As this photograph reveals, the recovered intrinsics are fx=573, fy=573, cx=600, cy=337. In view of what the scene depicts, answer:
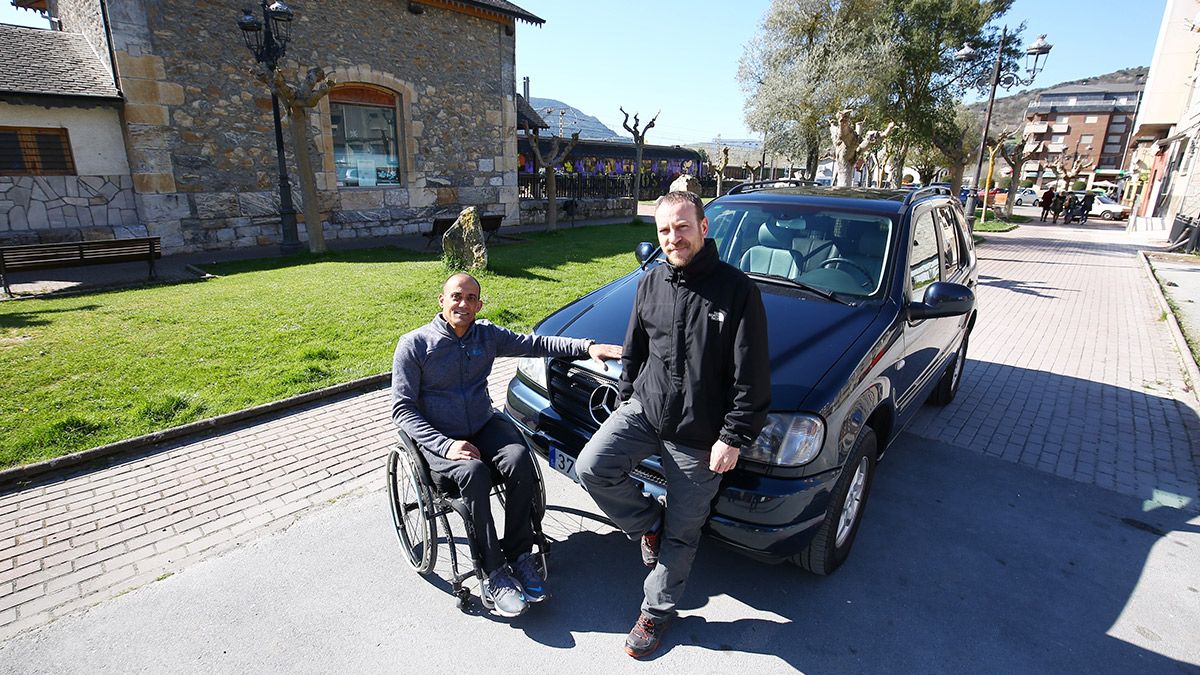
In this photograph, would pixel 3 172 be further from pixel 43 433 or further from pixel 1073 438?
pixel 1073 438

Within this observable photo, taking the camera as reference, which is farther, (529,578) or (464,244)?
(464,244)

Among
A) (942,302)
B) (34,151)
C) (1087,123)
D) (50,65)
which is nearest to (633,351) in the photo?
(942,302)

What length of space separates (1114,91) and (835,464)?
379 feet

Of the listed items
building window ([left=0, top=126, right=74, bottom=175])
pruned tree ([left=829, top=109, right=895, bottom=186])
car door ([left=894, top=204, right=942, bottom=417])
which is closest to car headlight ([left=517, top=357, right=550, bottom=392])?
car door ([left=894, top=204, right=942, bottom=417])

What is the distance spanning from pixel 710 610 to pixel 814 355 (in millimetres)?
1354

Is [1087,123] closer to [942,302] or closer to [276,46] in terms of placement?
[276,46]

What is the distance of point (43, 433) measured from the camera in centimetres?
412

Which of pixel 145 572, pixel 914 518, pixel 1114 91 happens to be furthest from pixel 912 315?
pixel 1114 91

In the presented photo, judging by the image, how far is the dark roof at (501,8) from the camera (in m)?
15.2

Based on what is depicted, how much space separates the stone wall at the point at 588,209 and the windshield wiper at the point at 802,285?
51.7 feet

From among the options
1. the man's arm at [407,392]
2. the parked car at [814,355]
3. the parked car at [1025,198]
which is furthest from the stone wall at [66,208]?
the parked car at [1025,198]

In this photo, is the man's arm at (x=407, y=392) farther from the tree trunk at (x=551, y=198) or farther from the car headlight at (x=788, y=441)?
the tree trunk at (x=551, y=198)

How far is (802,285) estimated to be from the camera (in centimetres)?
360

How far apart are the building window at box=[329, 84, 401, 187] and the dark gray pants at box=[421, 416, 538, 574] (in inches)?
538
